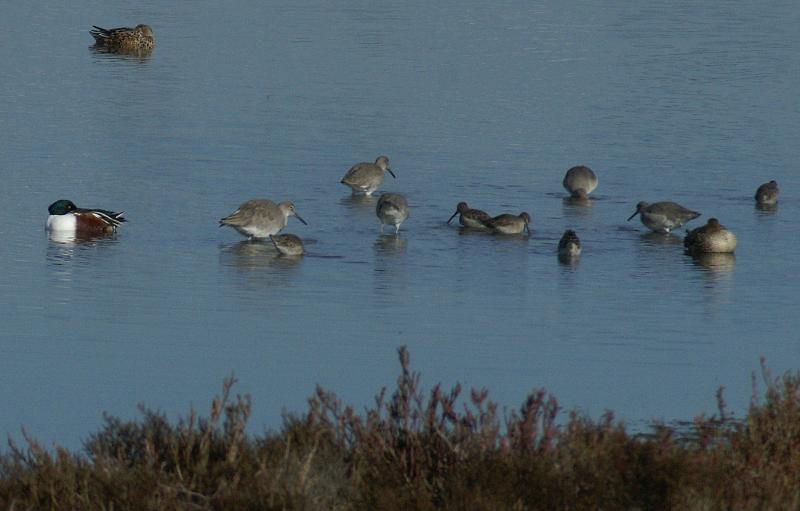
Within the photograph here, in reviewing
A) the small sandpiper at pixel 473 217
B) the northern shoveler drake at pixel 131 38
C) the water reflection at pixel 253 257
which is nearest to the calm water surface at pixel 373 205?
the water reflection at pixel 253 257

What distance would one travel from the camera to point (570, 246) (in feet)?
49.3

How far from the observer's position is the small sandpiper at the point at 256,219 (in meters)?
15.7

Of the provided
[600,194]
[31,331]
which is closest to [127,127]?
[600,194]

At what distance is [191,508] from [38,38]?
87.8ft

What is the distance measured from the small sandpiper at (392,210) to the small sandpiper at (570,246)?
6.04 ft

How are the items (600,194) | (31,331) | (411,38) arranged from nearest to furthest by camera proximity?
(31,331) < (600,194) < (411,38)

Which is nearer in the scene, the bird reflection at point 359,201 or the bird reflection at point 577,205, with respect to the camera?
the bird reflection at point 577,205

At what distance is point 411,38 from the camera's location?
31.8 metres

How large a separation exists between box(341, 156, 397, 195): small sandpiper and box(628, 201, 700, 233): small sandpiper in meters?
3.40

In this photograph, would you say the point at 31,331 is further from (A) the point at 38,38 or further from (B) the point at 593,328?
(A) the point at 38,38

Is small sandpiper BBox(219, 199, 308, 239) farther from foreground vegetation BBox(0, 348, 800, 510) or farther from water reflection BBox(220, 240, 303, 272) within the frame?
foreground vegetation BBox(0, 348, 800, 510)

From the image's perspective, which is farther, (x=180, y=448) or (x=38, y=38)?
(x=38, y=38)

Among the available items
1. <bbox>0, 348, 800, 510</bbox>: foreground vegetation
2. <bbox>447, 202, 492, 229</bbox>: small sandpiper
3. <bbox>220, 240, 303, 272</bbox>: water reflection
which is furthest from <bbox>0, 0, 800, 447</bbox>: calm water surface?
<bbox>0, 348, 800, 510</bbox>: foreground vegetation

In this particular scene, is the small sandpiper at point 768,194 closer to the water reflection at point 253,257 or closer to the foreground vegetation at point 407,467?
the water reflection at point 253,257
